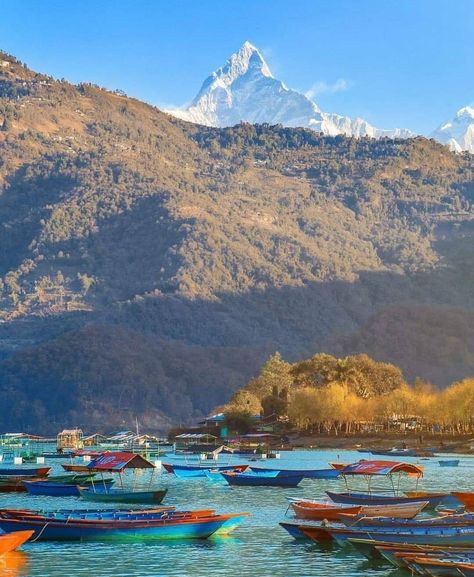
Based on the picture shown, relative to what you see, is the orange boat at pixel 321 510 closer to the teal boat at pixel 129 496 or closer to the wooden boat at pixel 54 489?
the teal boat at pixel 129 496

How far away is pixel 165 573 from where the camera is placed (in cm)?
6969

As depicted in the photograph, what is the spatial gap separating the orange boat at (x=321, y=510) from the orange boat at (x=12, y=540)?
1875cm

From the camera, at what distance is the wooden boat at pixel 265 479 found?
125 metres

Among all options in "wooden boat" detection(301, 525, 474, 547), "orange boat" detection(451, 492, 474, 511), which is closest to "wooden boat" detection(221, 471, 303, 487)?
"orange boat" detection(451, 492, 474, 511)

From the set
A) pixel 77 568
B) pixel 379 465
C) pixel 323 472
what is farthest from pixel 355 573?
pixel 323 472

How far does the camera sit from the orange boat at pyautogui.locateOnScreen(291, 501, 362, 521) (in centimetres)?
7989

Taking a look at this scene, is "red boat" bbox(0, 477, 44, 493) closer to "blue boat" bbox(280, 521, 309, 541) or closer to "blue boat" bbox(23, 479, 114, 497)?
"blue boat" bbox(23, 479, 114, 497)

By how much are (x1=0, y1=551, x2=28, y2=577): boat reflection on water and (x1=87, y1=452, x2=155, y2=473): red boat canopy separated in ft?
73.7

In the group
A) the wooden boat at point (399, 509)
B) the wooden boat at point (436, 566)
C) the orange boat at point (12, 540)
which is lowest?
the wooden boat at point (436, 566)

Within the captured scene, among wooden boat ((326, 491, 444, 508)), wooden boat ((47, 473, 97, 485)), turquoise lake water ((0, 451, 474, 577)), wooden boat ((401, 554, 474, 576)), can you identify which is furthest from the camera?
wooden boat ((47, 473, 97, 485))

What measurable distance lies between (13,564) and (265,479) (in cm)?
5476

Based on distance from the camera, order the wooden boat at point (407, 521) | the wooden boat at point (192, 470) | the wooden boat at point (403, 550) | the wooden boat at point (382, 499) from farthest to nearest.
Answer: the wooden boat at point (192, 470)
the wooden boat at point (382, 499)
the wooden boat at point (407, 521)
the wooden boat at point (403, 550)

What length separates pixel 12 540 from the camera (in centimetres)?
7138

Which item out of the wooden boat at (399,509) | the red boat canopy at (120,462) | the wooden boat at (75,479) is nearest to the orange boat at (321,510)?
the wooden boat at (399,509)
